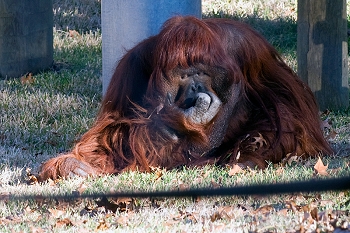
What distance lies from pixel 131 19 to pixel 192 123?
140 centimetres

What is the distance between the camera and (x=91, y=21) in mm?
7938

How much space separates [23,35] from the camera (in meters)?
6.16

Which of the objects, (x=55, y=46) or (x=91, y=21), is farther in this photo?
(x=91, y=21)

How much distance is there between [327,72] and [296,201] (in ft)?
8.43

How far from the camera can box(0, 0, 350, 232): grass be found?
95.2 inches

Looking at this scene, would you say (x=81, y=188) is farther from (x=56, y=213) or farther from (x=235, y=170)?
(x=235, y=170)

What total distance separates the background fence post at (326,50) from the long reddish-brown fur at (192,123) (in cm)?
131

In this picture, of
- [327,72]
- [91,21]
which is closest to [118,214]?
[327,72]

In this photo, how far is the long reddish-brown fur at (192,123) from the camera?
3451mm

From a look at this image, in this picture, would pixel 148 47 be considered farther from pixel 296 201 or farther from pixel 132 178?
pixel 296 201

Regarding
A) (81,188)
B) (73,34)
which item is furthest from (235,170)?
(73,34)

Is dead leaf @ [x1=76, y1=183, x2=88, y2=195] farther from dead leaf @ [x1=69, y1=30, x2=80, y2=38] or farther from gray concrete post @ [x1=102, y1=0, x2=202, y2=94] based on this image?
dead leaf @ [x1=69, y1=30, x2=80, y2=38]

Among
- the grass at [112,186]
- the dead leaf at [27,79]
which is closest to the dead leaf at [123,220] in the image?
the grass at [112,186]

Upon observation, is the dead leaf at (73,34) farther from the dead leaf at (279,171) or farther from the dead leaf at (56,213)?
the dead leaf at (56,213)
